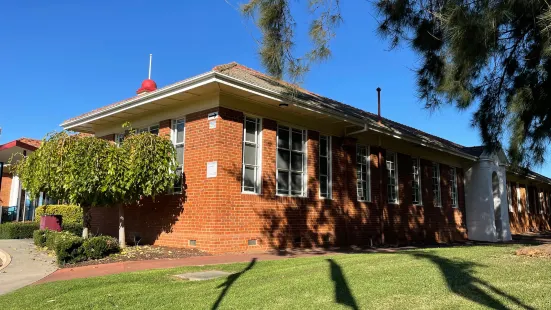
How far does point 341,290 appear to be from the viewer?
19.1 ft

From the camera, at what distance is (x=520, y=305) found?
192 inches

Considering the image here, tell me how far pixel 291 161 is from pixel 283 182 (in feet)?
2.14

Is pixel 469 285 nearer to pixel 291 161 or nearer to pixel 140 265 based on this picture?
pixel 140 265

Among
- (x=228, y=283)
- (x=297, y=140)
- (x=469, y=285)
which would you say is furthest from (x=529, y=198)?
(x=228, y=283)

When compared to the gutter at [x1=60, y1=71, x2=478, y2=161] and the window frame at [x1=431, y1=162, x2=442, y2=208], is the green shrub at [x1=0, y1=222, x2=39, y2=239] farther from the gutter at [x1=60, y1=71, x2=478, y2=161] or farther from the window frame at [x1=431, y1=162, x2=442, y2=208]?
the window frame at [x1=431, y1=162, x2=442, y2=208]

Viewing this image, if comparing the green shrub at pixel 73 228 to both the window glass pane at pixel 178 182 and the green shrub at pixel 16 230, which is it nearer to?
the green shrub at pixel 16 230

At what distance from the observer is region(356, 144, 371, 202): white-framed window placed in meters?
14.9

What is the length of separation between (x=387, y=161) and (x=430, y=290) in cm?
1108

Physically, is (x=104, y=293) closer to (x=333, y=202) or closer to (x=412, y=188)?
(x=333, y=202)

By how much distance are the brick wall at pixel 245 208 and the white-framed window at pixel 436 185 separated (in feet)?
11.8

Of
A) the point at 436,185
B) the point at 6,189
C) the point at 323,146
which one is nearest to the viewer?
the point at 323,146

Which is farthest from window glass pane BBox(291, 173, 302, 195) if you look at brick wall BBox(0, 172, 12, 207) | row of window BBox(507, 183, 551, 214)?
row of window BBox(507, 183, 551, 214)

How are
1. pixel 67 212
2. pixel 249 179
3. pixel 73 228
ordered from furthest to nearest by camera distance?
pixel 67 212 → pixel 73 228 → pixel 249 179

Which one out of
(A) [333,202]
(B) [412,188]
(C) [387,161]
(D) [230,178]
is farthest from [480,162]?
(D) [230,178]
